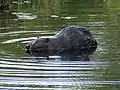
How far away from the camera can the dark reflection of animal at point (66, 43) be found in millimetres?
14102

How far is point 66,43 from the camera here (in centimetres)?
1440

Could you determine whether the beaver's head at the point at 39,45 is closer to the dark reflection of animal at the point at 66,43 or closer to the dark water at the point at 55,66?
the dark reflection of animal at the point at 66,43

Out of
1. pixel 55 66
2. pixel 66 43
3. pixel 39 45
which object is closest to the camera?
pixel 55 66

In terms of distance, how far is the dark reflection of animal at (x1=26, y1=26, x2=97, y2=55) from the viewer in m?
14.1

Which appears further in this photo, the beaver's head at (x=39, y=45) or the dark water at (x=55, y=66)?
the beaver's head at (x=39, y=45)

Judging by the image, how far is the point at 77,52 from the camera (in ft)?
46.0

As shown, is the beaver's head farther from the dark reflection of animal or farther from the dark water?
the dark water

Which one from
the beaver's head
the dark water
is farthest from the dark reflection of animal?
the dark water

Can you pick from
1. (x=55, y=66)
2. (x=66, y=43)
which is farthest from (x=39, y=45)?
(x=55, y=66)

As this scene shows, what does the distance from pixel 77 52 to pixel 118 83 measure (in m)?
4.11

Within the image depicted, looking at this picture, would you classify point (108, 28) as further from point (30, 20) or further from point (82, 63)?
point (82, 63)

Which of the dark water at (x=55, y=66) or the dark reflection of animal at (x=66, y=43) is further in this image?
the dark reflection of animal at (x=66, y=43)

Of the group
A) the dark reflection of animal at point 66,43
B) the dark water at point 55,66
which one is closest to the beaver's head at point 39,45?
the dark reflection of animal at point 66,43

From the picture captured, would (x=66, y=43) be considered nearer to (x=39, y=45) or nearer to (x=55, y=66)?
(x=39, y=45)
